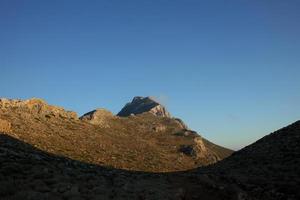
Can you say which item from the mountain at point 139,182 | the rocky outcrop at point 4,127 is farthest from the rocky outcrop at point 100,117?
the mountain at point 139,182

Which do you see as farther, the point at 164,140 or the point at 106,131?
the point at 164,140

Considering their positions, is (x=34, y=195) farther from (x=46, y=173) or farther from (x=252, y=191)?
(x=252, y=191)

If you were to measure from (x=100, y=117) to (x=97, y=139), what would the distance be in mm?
38138

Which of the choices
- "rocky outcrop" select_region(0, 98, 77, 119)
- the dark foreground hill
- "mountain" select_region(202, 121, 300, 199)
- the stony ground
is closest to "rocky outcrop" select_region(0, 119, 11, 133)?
"rocky outcrop" select_region(0, 98, 77, 119)

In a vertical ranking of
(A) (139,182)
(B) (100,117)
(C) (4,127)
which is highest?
(B) (100,117)

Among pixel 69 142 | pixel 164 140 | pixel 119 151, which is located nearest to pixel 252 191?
pixel 69 142

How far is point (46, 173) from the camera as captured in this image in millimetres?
31281

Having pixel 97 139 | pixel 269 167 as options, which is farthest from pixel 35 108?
pixel 269 167

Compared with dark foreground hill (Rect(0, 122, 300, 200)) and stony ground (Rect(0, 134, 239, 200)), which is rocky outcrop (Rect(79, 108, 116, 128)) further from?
stony ground (Rect(0, 134, 239, 200))

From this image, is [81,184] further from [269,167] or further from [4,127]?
[4,127]

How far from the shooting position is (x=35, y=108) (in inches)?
3871

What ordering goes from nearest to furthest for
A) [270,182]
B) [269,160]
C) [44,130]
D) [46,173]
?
[46,173] → [270,182] → [269,160] → [44,130]

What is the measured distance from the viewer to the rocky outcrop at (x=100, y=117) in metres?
123

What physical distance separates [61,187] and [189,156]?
96.4 m
